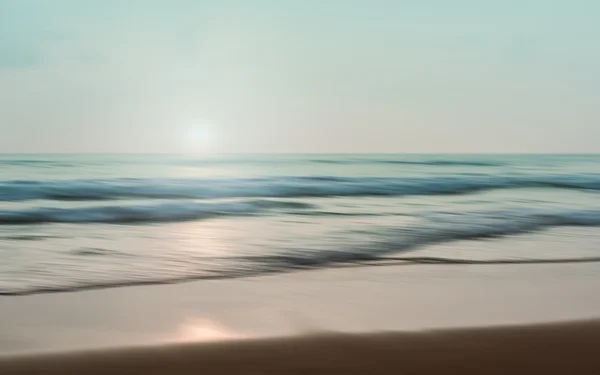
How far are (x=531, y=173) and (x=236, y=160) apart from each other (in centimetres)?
654

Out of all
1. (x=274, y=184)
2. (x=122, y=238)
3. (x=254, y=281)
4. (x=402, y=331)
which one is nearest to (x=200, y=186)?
(x=274, y=184)

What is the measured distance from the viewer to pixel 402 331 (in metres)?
2.02

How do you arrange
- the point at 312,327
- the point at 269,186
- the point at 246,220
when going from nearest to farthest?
the point at 312,327, the point at 246,220, the point at 269,186

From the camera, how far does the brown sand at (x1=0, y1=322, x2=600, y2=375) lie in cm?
172

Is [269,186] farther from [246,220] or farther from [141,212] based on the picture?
[246,220]

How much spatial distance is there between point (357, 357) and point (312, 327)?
276mm

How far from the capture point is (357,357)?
1814mm

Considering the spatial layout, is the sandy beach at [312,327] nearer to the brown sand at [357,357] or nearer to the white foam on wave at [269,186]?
the brown sand at [357,357]

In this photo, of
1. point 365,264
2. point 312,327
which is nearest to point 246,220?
point 365,264

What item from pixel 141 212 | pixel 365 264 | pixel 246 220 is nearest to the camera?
pixel 365 264

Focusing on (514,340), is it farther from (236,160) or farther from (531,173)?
(236,160)

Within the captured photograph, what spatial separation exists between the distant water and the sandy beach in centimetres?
40

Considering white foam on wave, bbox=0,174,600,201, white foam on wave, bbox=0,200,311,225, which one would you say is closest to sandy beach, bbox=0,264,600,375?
white foam on wave, bbox=0,200,311,225

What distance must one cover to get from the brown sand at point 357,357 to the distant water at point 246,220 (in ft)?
3.16
